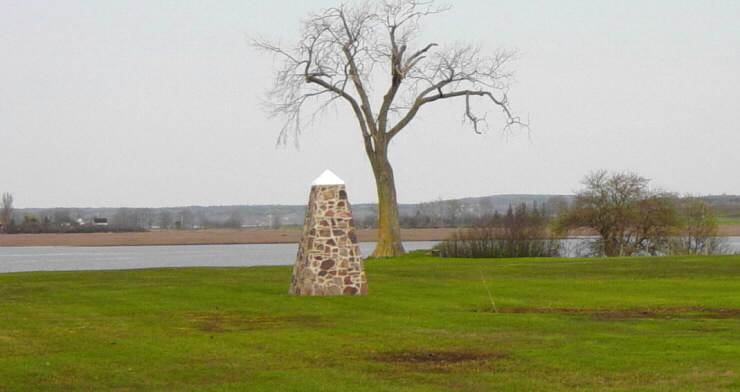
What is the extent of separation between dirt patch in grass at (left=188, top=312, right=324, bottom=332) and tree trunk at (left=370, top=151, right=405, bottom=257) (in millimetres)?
27741

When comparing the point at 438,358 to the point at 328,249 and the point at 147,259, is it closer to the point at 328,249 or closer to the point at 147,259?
the point at 328,249

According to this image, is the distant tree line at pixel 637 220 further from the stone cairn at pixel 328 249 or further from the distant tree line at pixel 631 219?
the stone cairn at pixel 328 249

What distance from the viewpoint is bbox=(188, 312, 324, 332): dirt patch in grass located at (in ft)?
70.4

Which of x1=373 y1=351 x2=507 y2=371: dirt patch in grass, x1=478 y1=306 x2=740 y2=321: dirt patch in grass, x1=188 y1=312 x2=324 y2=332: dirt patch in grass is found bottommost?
x1=373 y1=351 x2=507 y2=371: dirt patch in grass

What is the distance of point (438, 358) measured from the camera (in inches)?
677

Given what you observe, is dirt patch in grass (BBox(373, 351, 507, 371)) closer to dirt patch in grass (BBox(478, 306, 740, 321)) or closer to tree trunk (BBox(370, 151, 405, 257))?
dirt patch in grass (BBox(478, 306, 740, 321))

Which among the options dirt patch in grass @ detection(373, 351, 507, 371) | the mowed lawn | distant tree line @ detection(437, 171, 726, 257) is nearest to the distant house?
distant tree line @ detection(437, 171, 726, 257)

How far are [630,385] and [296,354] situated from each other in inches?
200

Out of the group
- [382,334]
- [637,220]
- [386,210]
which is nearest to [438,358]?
[382,334]

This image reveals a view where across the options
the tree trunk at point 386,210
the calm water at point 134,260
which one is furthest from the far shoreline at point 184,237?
the tree trunk at point 386,210

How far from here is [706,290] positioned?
28.8m

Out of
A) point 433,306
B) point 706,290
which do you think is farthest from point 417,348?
point 706,290

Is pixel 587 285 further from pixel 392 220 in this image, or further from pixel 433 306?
pixel 392 220

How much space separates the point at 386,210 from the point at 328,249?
79.9 ft
